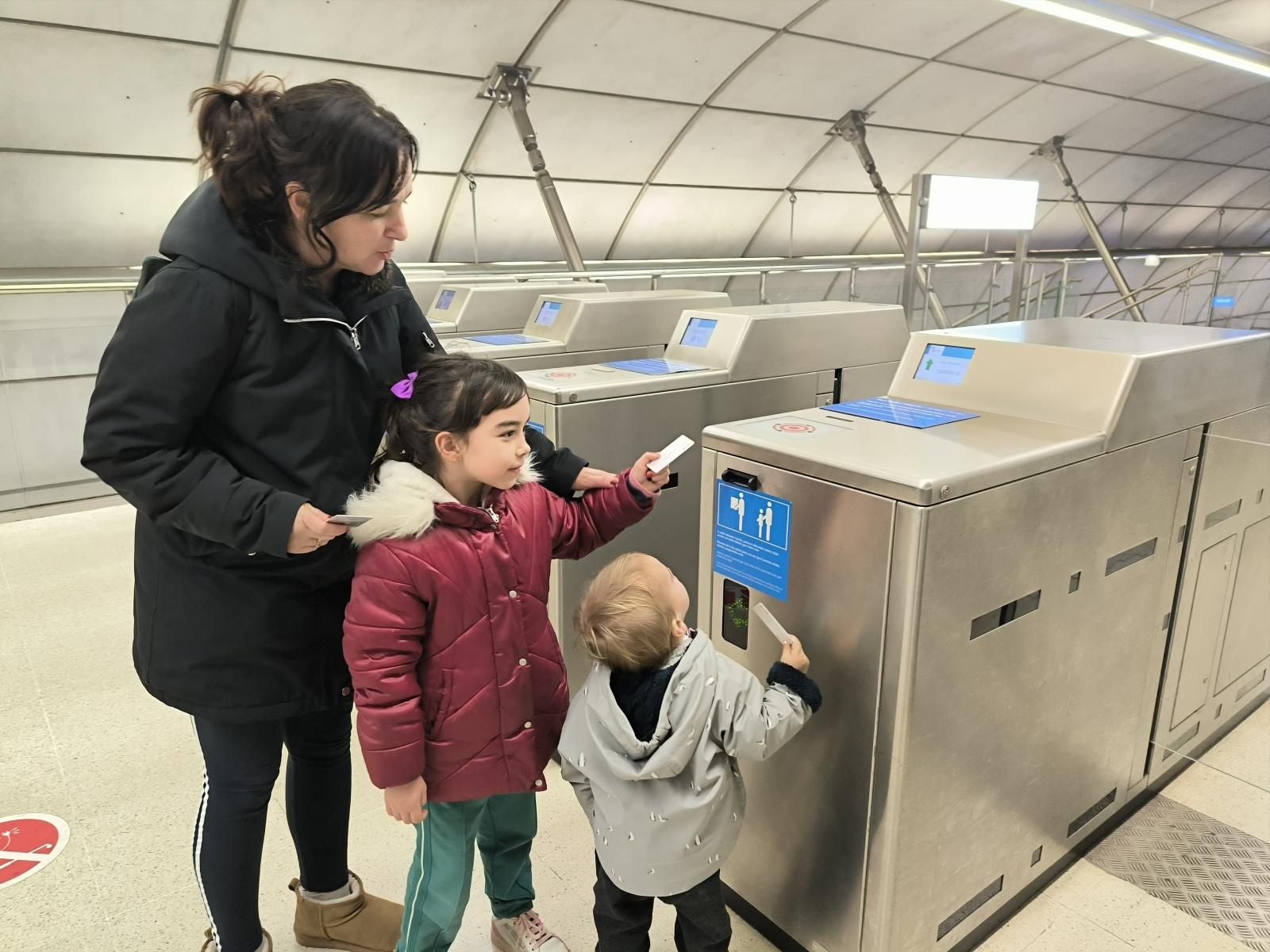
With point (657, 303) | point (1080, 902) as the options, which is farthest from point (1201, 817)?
point (657, 303)

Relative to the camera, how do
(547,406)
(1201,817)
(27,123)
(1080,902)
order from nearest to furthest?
(1080,902)
(1201,817)
(547,406)
(27,123)

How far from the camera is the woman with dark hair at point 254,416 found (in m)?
1.05

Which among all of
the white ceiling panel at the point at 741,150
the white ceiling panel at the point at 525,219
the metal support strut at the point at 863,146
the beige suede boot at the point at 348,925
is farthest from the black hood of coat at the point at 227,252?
the metal support strut at the point at 863,146

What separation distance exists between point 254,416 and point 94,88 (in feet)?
14.8

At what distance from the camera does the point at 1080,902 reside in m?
1.76

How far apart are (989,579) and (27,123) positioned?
5330mm

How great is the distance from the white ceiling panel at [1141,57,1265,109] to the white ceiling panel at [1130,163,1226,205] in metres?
1.92

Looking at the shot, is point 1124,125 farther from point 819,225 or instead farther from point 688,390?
point 688,390

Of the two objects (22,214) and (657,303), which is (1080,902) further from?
(22,214)

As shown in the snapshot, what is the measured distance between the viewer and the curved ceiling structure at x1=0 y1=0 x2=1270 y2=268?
452 cm

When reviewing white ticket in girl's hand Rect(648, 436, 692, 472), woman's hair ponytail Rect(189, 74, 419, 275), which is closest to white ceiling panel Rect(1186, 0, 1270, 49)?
white ticket in girl's hand Rect(648, 436, 692, 472)

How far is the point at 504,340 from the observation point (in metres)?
3.29

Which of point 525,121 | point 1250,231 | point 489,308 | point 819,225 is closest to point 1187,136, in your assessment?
point 819,225

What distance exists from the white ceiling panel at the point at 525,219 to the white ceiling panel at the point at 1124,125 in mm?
5570
